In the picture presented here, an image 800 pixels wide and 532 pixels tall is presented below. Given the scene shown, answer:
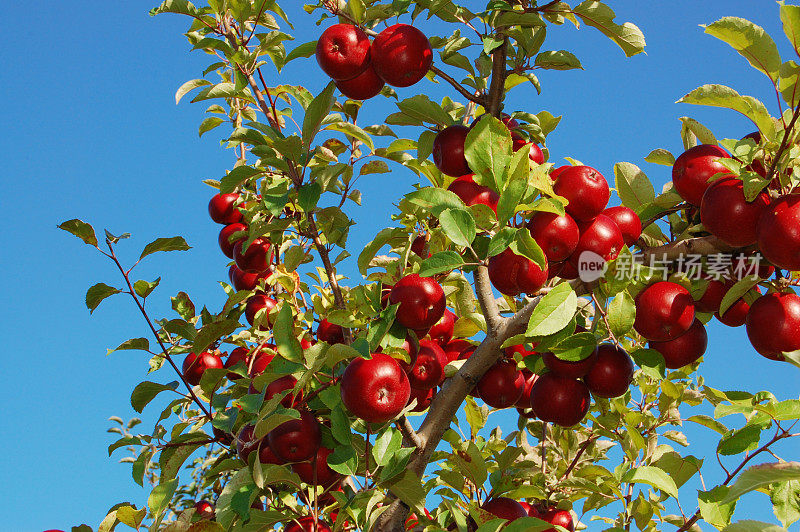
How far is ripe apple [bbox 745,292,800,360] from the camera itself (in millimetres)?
2123

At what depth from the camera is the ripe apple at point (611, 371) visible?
7.73ft

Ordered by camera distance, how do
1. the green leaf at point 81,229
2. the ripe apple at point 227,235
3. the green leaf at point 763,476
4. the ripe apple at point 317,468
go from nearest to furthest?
the green leaf at point 763,476
the ripe apple at point 317,468
the green leaf at point 81,229
the ripe apple at point 227,235

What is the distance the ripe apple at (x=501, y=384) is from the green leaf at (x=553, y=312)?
0.71 metres

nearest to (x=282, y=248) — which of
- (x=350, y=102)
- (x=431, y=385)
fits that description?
(x=350, y=102)

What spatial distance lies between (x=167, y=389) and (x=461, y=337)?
1449 millimetres

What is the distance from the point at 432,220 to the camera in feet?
9.41

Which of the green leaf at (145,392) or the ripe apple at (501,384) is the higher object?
the green leaf at (145,392)

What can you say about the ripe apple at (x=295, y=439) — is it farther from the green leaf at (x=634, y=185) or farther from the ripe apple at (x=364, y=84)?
the green leaf at (x=634, y=185)

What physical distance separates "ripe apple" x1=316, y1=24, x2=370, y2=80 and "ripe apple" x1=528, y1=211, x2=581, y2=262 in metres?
1.00

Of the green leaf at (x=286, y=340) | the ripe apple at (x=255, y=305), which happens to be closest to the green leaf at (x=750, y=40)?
the green leaf at (x=286, y=340)

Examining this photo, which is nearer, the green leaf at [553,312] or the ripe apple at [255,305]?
the green leaf at [553,312]

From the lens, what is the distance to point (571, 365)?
93.1 inches

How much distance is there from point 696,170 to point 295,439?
5.78 ft

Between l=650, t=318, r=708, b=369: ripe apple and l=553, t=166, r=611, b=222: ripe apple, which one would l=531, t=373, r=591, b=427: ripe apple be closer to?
l=650, t=318, r=708, b=369: ripe apple
